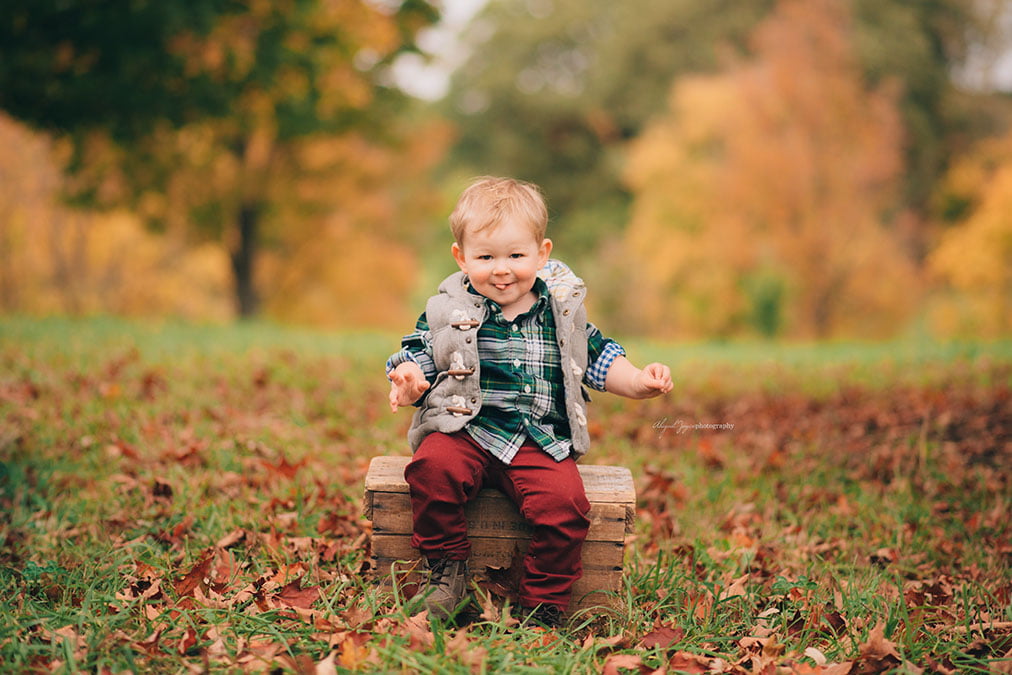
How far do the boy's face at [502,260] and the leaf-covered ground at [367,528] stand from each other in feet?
3.45

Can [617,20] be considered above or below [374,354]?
above

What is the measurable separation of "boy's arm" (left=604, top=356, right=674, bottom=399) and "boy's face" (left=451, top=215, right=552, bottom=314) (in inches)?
17.9

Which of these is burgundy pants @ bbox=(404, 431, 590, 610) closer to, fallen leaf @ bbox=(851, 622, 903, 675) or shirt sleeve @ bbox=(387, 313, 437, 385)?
shirt sleeve @ bbox=(387, 313, 437, 385)

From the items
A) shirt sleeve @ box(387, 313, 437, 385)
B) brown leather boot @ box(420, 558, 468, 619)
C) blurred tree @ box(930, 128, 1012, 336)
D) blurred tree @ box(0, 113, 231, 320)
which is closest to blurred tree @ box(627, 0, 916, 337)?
blurred tree @ box(930, 128, 1012, 336)

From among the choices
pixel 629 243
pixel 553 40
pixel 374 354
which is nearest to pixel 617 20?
pixel 553 40

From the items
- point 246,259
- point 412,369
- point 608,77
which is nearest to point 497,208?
point 412,369

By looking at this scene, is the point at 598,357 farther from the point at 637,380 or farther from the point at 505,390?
the point at 505,390

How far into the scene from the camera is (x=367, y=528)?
11.7 feet

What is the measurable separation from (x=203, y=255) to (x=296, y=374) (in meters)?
14.2

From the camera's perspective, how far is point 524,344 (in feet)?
9.55

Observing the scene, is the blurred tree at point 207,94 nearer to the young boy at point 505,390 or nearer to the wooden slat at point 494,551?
the young boy at point 505,390

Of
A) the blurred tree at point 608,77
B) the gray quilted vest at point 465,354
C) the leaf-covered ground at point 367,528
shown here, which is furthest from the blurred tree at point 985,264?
the gray quilted vest at point 465,354

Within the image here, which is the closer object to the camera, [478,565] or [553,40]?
[478,565]

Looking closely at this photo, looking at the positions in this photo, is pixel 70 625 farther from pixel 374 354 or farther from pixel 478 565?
pixel 374 354
